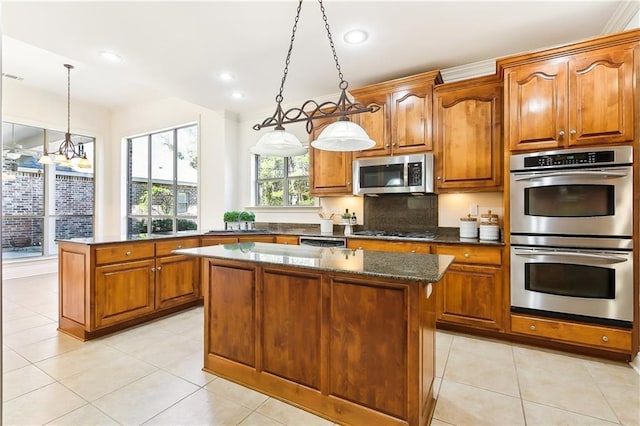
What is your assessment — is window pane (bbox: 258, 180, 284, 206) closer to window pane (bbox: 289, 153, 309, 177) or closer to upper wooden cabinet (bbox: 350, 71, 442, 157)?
window pane (bbox: 289, 153, 309, 177)

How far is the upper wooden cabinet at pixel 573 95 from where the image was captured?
104 inches

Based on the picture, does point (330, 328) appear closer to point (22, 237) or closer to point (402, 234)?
Result: point (402, 234)

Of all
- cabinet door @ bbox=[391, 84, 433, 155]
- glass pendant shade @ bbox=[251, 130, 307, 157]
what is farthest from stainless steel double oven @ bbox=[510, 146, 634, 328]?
glass pendant shade @ bbox=[251, 130, 307, 157]

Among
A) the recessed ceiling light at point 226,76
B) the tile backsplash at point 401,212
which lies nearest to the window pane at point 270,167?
the recessed ceiling light at point 226,76

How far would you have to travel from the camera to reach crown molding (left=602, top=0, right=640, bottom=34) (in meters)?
2.62

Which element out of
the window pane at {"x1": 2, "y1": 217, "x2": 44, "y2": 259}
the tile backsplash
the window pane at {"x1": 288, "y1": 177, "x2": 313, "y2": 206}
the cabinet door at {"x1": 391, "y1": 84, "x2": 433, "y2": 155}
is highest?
the cabinet door at {"x1": 391, "y1": 84, "x2": 433, "y2": 155}

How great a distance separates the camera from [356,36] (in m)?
3.11

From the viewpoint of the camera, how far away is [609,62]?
2.70 metres

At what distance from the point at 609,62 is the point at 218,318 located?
12.1ft

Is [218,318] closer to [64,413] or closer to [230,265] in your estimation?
[230,265]

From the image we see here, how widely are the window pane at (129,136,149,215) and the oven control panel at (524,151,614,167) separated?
250 inches

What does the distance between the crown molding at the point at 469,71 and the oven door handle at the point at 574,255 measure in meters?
2.00

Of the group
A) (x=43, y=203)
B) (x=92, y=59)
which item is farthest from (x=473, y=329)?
(x=43, y=203)

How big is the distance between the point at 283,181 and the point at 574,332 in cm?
392
